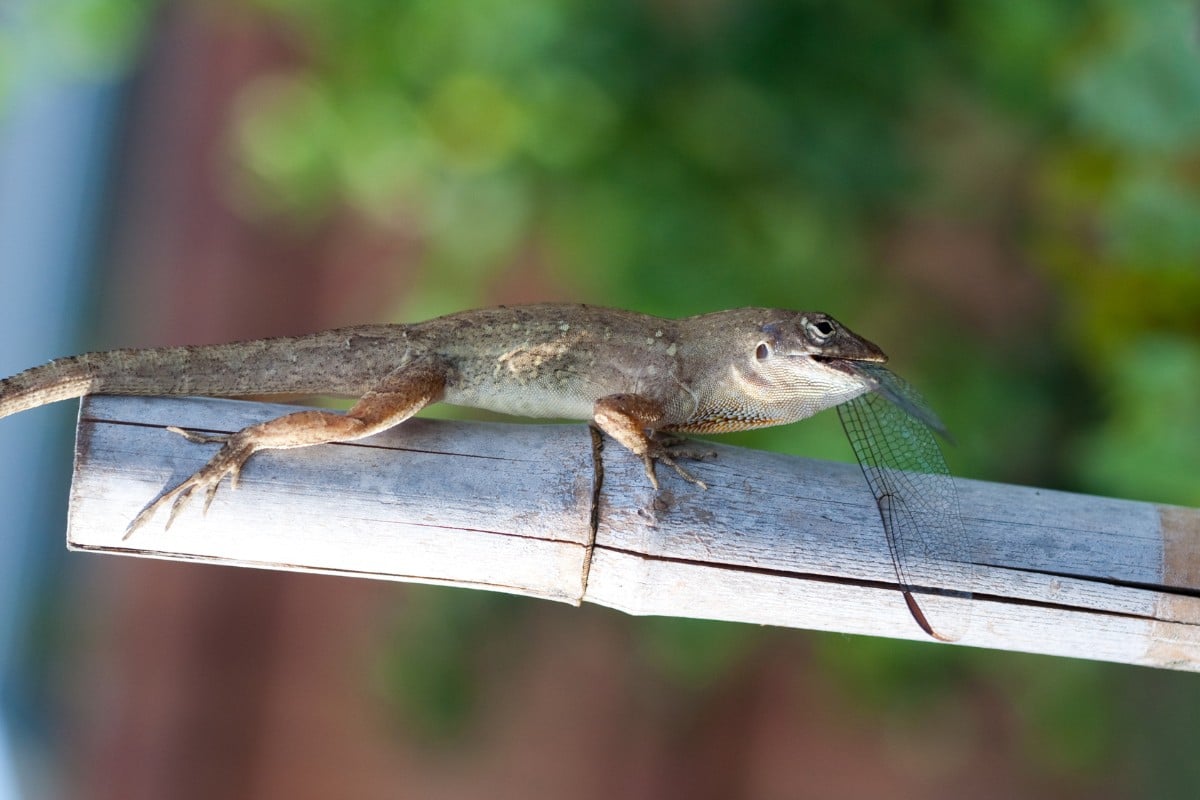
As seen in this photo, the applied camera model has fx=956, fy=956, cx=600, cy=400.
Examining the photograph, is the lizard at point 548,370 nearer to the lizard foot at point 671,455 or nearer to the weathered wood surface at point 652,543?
the lizard foot at point 671,455

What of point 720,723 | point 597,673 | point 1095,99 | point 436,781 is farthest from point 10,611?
point 1095,99

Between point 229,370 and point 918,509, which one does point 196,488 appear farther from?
point 918,509

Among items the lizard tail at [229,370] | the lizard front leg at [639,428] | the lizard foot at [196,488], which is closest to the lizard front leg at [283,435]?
the lizard foot at [196,488]

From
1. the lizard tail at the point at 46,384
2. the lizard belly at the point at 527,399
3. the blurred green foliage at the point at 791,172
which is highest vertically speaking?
the blurred green foliage at the point at 791,172

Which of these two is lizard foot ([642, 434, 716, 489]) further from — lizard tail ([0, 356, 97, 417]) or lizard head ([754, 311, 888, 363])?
lizard tail ([0, 356, 97, 417])

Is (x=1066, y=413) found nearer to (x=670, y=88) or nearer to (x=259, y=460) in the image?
(x=670, y=88)
